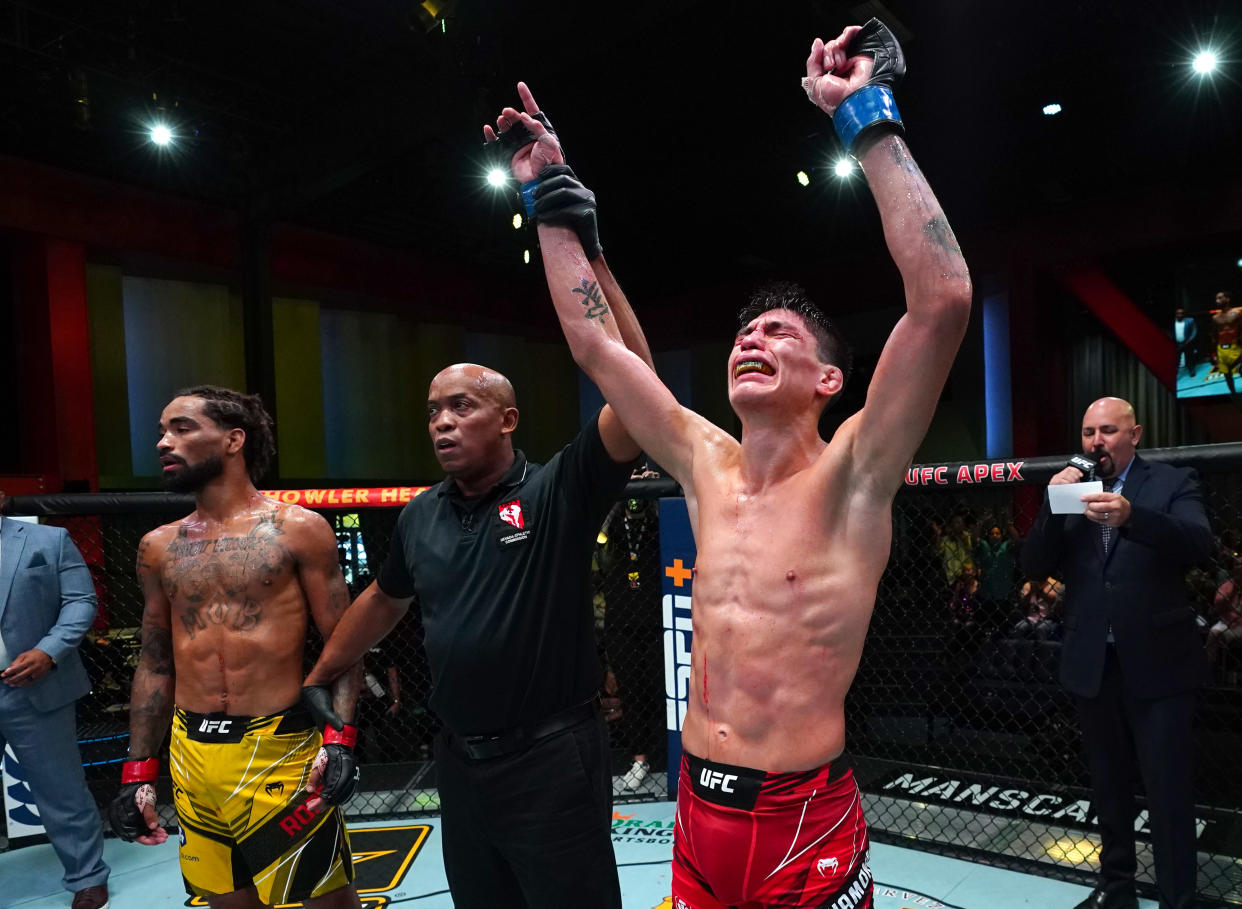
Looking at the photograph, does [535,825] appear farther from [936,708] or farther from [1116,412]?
[936,708]

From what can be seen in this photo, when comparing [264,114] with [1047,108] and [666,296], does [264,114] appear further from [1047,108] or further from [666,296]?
[1047,108]

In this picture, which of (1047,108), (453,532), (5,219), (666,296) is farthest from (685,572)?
(666,296)

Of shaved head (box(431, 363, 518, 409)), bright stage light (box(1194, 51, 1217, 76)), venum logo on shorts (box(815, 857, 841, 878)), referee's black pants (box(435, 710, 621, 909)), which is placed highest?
bright stage light (box(1194, 51, 1217, 76))

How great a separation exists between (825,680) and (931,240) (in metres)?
0.72

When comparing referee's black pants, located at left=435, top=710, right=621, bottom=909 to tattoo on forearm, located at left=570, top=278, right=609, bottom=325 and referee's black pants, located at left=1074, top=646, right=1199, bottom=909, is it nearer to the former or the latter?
tattoo on forearm, located at left=570, top=278, right=609, bottom=325

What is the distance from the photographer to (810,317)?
63.4 inches

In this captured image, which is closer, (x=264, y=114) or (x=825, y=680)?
(x=825, y=680)

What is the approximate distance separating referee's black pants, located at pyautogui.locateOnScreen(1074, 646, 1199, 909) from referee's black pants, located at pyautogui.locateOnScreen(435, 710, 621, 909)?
6.02ft

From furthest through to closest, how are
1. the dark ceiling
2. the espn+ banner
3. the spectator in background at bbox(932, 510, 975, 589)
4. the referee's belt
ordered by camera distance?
the spectator in background at bbox(932, 510, 975, 589) → the dark ceiling → the espn+ banner → the referee's belt

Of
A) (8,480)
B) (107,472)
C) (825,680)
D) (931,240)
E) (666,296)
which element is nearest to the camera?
(931,240)

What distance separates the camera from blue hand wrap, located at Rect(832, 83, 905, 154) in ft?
4.32

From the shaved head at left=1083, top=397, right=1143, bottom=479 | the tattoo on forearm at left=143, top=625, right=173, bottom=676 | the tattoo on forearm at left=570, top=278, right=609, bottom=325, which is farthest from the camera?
the shaved head at left=1083, top=397, right=1143, bottom=479

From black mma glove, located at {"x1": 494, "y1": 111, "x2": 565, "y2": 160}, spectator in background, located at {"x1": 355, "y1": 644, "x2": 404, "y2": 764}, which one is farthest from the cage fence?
black mma glove, located at {"x1": 494, "y1": 111, "x2": 565, "y2": 160}

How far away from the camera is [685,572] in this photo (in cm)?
366
